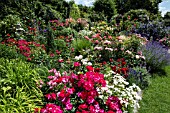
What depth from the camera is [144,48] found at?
930 cm

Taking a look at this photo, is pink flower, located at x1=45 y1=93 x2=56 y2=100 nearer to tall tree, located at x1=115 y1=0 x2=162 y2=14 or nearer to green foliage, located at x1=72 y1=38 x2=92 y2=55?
green foliage, located at x1=72 y1=38 x2=92 y2=55

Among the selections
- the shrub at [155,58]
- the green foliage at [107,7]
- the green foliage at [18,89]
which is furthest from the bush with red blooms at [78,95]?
the green foliage at [107,7]

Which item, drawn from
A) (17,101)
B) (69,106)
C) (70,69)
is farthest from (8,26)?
(69,106)

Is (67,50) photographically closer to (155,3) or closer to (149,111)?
(149,111)

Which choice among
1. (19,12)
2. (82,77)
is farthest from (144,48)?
(19,12)

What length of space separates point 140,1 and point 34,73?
2365 centimetres

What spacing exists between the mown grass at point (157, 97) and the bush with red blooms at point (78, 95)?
134cm

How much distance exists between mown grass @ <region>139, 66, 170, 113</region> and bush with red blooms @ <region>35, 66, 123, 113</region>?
52.8 inches

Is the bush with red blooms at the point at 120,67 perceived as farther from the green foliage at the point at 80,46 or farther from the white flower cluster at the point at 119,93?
the green foliage at the point at 80,46

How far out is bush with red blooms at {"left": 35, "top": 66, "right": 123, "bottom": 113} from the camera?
5082 mm

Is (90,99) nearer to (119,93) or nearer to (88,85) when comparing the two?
(88,85)

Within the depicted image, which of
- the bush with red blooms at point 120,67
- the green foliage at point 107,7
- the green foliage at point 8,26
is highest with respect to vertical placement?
the green foliage at point 107,7

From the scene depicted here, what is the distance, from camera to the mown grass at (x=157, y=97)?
21.8 ft

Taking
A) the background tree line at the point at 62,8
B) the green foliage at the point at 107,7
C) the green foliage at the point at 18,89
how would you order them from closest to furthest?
1. the green foliage at the point at 18,89
2. the background tree line at the point at 62,8
3. the green foliage at the point at 107,7
